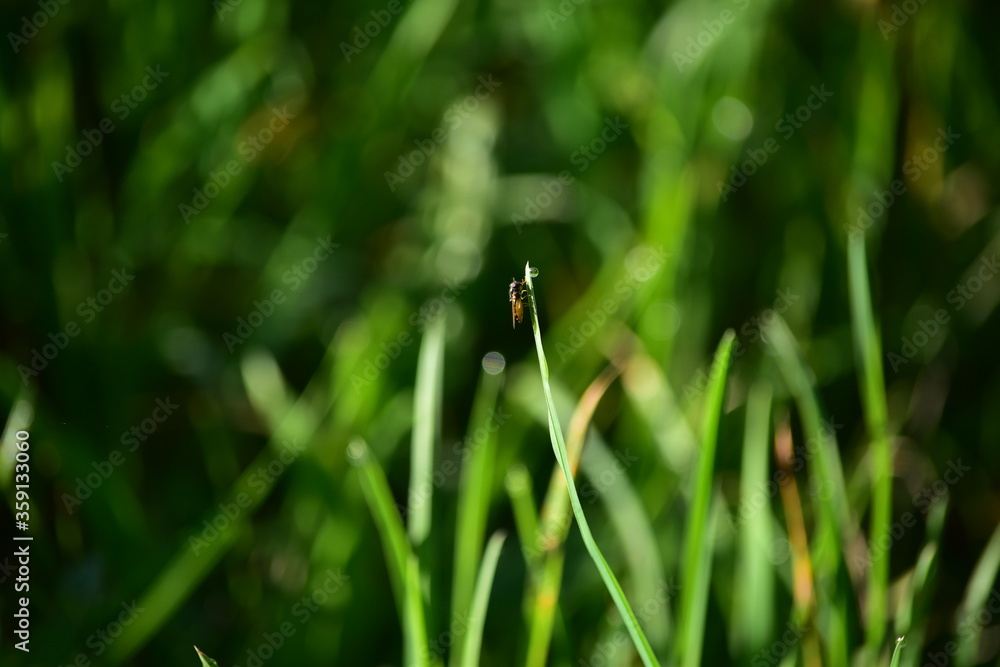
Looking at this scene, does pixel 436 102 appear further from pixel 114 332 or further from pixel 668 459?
pixel 668 459

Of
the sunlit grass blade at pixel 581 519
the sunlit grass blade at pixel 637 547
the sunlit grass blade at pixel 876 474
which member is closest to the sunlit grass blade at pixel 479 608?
the sunlit grass blade at pixel 581 519

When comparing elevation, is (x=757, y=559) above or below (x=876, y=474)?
below

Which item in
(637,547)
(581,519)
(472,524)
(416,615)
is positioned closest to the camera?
(581,519)

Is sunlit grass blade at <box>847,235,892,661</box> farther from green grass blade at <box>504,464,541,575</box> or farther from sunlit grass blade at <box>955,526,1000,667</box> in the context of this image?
green grass blade at <box>504,464,541,575</box>

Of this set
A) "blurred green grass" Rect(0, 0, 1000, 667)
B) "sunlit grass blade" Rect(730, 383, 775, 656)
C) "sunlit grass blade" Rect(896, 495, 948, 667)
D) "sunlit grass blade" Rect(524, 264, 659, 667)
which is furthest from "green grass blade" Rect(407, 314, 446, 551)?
"sunlit grass blade" Rect(896, 495, 948, 667)

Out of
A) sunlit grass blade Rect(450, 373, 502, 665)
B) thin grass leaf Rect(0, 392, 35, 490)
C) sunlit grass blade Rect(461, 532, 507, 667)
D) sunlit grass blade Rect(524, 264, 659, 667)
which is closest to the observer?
sunlit grass blade Rect(524, 264, 659, 667)

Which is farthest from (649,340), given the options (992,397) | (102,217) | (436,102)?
(102,217)

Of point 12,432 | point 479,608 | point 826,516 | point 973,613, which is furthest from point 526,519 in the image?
point 12,432

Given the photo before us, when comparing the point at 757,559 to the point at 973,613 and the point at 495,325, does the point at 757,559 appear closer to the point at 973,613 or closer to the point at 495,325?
the point at 973,613

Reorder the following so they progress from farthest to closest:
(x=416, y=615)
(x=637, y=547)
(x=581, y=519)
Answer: (x=637, y=547)
(x=416, y=615)
(x=581, y=519)
